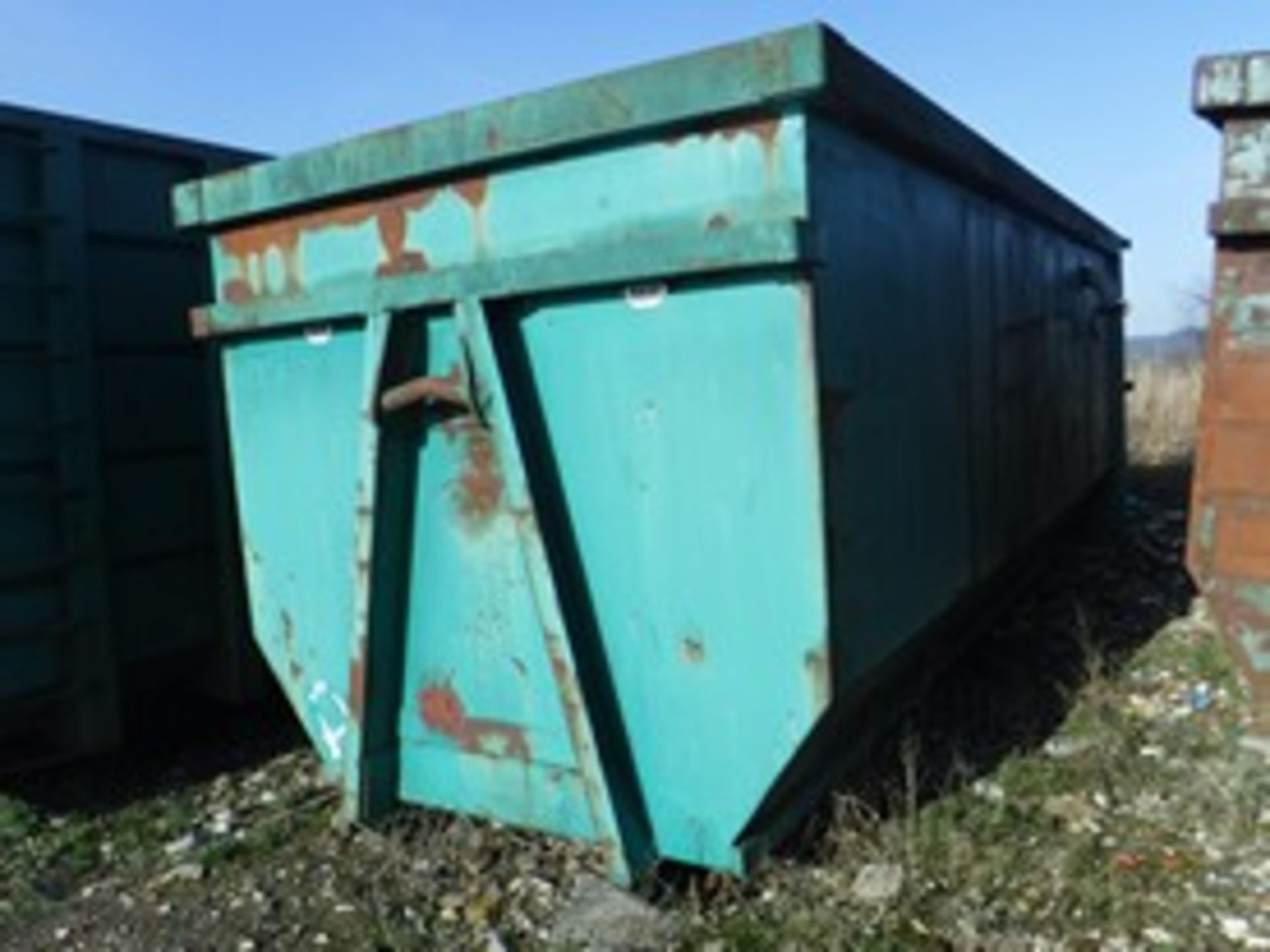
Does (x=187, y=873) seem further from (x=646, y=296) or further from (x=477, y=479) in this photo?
(x=646, y=296)

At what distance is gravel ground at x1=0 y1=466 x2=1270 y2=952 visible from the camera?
8.11ft

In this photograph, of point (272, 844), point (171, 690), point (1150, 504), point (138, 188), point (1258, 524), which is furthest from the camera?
point (1150, 504)

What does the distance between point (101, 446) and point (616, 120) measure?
227 cm

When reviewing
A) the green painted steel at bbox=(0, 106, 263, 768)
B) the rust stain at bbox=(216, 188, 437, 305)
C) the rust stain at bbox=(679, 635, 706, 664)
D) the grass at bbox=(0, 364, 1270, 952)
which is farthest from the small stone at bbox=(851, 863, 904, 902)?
the green painted steel at bbox=(0, 106, 263, 768)

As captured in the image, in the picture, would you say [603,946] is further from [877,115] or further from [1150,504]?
[1150,504]

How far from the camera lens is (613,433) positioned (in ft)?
8.39

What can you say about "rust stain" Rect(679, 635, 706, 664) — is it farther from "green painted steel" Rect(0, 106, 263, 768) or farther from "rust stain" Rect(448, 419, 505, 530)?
"green painted steel" Rect(0, 106, 263, 768)

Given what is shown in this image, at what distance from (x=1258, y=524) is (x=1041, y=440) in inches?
72.8

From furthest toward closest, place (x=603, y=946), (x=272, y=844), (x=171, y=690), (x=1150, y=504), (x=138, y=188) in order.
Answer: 1. (x=1150, y=504)
2. (x=171, y=690)
3. (x=138, y=188)
4. (x=272, y=844)
5. (x=603, y=946)

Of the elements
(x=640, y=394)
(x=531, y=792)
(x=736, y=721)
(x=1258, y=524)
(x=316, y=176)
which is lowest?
(x=531, y=792)

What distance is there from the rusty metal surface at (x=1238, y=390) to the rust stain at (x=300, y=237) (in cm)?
178

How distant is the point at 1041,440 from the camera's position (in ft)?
15.1

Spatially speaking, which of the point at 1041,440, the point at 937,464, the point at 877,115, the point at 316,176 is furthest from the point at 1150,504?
the point at 316,176

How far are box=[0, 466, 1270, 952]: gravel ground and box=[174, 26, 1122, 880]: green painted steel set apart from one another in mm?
129
